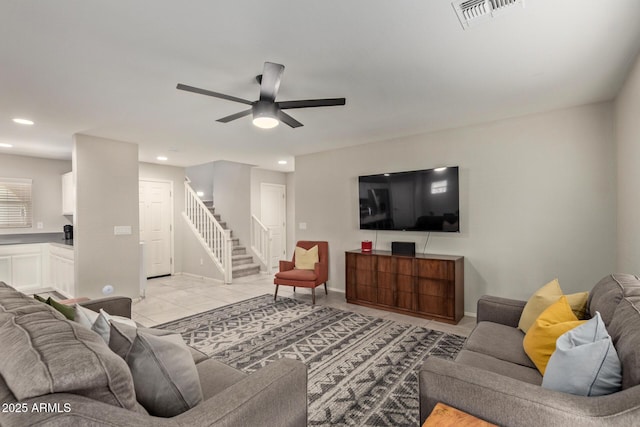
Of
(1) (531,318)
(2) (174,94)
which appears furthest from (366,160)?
(1) (531,318)

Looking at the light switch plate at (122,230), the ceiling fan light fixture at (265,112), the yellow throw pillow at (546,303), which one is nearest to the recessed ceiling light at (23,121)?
the light switch plate at (122,230)

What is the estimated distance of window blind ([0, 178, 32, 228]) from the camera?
5.25 m

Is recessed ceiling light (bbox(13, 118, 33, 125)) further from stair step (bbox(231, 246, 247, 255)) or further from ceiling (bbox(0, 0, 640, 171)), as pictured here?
stair step (bbox(231, 246, 247, 255))

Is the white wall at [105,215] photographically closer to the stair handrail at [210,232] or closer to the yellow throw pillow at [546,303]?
the stair handrail at [210,232]

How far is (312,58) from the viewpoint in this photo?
2.23m

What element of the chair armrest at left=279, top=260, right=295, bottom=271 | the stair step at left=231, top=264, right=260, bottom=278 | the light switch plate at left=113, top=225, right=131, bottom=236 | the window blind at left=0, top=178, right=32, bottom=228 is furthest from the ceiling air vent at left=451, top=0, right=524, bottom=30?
the window blind at left=0, top=178, right=32, bottom=228

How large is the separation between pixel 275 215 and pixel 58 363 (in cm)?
A: 710

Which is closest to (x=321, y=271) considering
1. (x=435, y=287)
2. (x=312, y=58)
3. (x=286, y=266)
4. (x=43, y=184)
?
(x=286, y=266)

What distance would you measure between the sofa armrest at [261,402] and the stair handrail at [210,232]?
4.84 meters

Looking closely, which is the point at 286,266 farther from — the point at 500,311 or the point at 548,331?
the point at 548,331

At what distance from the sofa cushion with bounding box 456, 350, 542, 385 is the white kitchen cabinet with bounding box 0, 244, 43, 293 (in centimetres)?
662

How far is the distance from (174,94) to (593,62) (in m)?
3.50

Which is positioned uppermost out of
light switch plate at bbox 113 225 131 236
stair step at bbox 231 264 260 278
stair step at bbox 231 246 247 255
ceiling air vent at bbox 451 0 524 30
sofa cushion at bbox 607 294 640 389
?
ceiling air vent at bbox 451 0 524 30

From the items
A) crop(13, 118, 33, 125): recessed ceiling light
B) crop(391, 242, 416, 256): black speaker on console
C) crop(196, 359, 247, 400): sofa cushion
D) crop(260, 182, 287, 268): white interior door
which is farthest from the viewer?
crop(260, 182, 287, 268): white interior door
